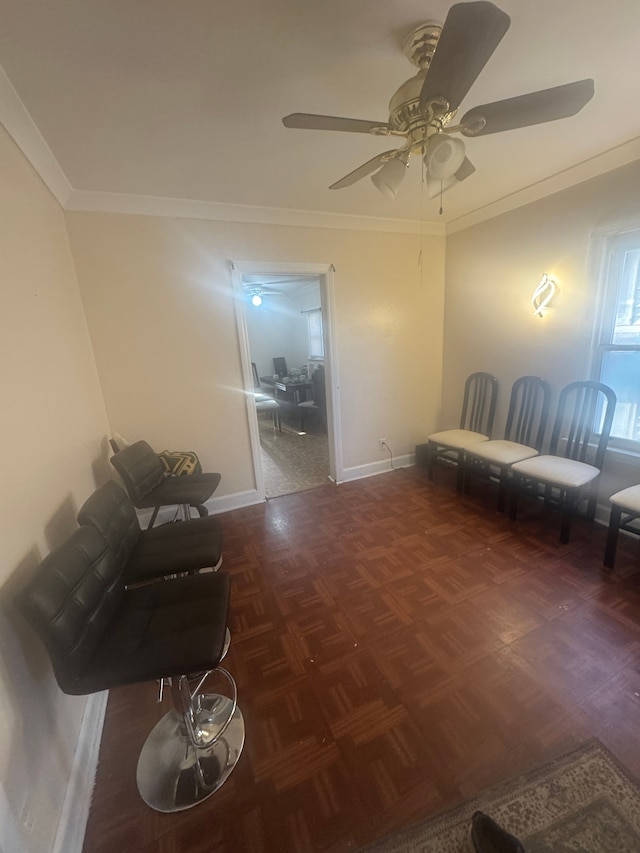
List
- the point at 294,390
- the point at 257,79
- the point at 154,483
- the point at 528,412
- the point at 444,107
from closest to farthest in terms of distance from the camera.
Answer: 1. the point at 444,107
2. the point at 257,79
3. the point at 154,483
4. the point at 528,412
5. the point at 294,390

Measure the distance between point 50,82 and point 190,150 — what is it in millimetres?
640

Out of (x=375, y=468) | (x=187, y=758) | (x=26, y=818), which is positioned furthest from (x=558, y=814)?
(x=375, y=468)

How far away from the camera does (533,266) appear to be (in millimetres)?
2695

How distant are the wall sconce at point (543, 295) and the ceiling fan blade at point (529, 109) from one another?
1.60 m

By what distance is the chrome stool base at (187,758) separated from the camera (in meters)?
1.13

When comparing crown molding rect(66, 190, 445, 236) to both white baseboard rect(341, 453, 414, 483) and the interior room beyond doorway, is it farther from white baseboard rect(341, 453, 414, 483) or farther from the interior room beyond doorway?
white baseboard rect(341, 453, 414, 483)

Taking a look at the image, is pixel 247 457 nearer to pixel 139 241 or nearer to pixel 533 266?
pixel 139 241

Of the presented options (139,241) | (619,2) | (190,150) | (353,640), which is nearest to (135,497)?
(353,640)

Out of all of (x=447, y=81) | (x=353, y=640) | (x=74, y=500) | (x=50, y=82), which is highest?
(x=50, y=82)

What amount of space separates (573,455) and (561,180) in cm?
196

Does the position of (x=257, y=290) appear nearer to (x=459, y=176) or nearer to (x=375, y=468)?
(x=375, y=468)

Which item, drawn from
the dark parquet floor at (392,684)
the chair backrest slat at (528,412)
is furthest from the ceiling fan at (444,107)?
the dark parquet floor at (392,684)

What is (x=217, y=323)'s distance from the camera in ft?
9.02

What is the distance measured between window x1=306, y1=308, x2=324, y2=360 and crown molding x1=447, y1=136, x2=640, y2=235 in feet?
12.6
